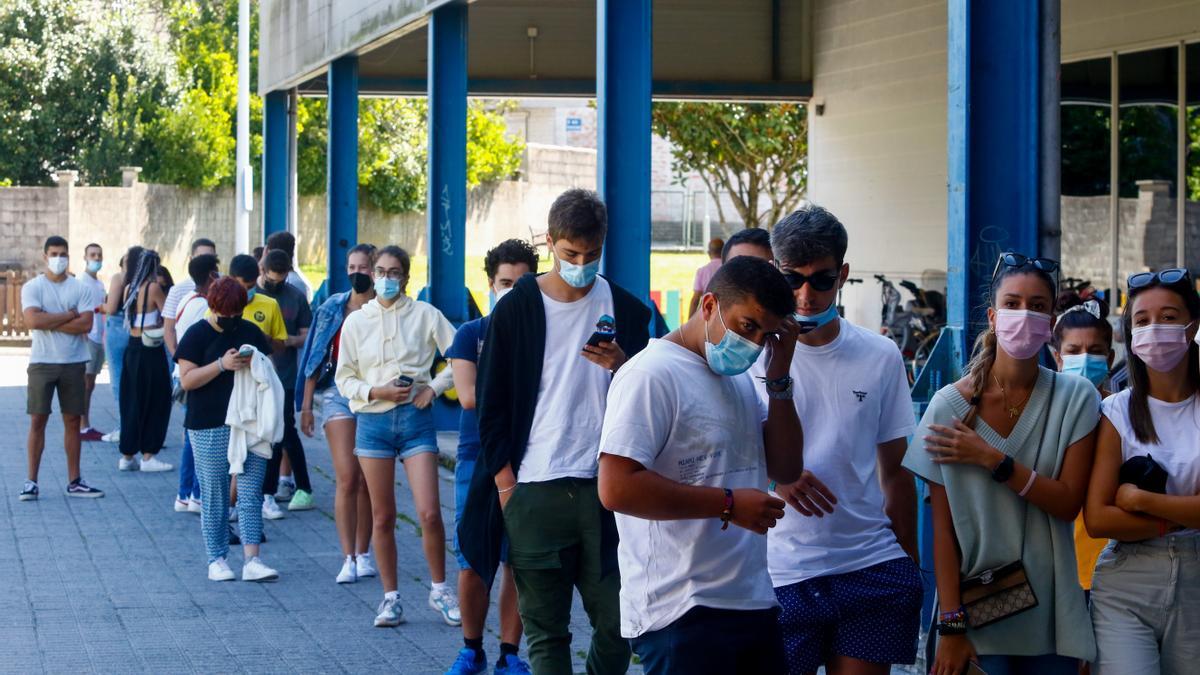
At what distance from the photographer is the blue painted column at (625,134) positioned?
10242 millimetres

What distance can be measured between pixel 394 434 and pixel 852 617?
406cm

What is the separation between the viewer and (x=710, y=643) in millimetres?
4121

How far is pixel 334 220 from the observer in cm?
1784

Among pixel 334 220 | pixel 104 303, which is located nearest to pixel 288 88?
pixel 334 220

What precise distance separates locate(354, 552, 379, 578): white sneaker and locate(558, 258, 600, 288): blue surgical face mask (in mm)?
4072

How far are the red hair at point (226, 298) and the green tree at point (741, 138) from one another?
60.3 feet

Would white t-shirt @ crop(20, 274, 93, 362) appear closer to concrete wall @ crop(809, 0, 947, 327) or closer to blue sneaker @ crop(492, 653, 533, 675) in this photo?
blue sneaker @ crop(492, 653, 533, 675)

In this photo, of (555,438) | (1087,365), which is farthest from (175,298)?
(1087,365)

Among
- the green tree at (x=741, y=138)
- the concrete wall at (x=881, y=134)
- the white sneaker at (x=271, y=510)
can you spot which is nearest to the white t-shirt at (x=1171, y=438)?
the white sneaker at (x=271, y=510)

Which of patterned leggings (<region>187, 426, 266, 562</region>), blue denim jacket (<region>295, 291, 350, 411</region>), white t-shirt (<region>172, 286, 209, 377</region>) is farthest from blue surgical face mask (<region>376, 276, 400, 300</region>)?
white t-shirt (<region>172, 286, 209, 377</region>)

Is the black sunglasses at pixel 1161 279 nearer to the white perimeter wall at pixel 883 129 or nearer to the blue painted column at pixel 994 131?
the blue painted column at pixel 994 131

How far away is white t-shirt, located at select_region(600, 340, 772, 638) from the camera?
4.06 metres

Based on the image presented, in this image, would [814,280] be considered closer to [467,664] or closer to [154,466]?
[467,664]

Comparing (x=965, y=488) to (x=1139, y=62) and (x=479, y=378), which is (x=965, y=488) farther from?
(x=1139, y=62)
